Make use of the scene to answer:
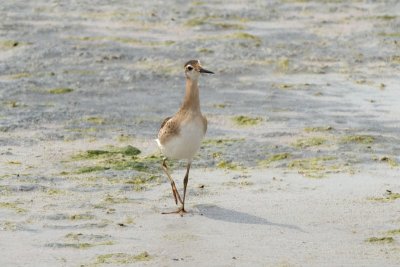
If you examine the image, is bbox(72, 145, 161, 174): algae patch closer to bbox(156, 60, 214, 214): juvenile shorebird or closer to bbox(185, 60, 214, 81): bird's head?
bbox(156, 60, 214, 214): juvenile shorebird

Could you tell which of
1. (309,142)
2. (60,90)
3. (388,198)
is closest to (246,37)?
(60,90)

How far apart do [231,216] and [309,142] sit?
3.41 meters

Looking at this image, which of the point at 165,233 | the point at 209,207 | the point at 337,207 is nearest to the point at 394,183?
the point at 337,207

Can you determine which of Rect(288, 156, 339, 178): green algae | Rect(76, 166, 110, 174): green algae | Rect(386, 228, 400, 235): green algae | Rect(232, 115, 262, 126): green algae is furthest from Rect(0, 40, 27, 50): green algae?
Rect(386, 228, 400, 235): green algae

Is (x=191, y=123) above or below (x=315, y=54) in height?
above

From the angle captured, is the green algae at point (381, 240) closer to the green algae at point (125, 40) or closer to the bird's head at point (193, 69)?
the bird's head at point (193, 69)

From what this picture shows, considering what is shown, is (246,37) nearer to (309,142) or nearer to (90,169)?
(309,142)

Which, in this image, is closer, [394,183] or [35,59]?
[394,183]

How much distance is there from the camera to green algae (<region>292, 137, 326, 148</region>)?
1470 cm

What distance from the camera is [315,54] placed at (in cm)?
2003

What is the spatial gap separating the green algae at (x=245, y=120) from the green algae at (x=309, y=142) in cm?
117

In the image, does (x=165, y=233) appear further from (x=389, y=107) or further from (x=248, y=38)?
(x=248, y=38)

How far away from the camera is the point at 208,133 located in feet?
50.6

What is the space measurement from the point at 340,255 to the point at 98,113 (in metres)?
6.88
